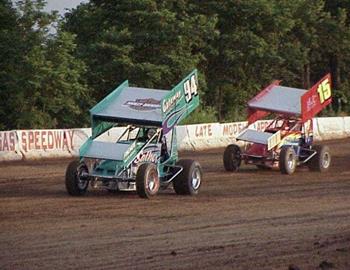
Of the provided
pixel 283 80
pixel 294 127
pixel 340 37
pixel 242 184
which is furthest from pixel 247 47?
pixel 242 184

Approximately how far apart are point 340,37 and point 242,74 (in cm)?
1030

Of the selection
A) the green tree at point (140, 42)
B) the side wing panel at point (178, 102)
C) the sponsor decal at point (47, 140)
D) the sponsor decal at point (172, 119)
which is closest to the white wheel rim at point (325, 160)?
the side wing panel at point (178, 102)

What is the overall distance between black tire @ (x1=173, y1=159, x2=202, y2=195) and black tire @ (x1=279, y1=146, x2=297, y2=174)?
5.52m

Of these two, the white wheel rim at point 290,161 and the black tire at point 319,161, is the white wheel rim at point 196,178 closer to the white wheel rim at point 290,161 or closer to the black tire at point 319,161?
the white wheel rim at point 290,161

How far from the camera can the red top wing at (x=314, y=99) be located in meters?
25.4

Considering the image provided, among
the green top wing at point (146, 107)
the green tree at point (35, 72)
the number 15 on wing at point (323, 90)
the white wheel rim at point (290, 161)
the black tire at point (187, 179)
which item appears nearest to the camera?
the green top wing at point (146, 107)

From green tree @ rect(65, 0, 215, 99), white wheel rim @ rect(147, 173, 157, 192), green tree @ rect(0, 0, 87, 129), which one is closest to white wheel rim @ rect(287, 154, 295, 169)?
white wheel rim @ rect(147, 173, 157, 192)

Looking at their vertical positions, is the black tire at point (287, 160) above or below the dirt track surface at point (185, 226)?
above

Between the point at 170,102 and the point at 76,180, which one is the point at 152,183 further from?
the point at 170,102

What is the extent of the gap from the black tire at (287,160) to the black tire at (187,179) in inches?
217

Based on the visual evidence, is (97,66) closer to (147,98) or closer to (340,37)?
(340,37)

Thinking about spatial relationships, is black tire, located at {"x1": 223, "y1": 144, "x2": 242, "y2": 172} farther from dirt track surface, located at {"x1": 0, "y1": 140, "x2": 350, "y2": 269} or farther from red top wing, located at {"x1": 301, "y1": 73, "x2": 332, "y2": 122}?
red top wing, located at {"x1": 301, "y1": 73, "x2": 332, "y2": 122}

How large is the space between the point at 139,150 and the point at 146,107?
0.95 m

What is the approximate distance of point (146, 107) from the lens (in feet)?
62.7
